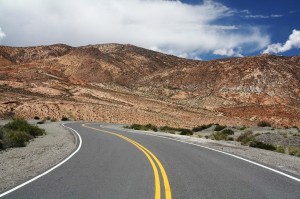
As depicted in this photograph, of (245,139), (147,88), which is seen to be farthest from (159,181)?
(147,88)

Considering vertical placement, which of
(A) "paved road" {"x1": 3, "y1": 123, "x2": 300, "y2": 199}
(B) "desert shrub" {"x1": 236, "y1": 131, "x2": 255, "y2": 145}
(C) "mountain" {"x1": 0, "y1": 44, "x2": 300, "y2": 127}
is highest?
(C) "mountain" {"x1": 0, "y1": 44, "x2": 300, "y2": 127}

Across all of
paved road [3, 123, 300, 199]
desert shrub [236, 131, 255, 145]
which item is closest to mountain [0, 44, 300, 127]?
desert shrub [236, 131, 255, 145]

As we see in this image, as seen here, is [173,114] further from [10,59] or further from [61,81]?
[10,59]

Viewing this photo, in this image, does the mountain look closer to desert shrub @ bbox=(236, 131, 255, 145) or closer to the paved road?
desert shrub @ bbox=(236, 131, 255, 145)

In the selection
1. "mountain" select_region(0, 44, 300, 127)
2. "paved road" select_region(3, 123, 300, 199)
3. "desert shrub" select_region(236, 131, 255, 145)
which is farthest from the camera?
Answer: "mountain" select_region(0, 44, 300, 127)

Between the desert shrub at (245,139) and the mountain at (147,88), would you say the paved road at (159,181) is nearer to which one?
the desert shrub at (245,139)

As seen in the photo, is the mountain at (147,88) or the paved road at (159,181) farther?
the mountain at (147,88)

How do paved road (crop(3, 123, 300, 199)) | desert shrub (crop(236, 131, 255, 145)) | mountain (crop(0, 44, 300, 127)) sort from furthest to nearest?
mountain (crop(0, 44, 300, 127))
desert shrub (crop(236, 131, 255, 145))
paved road (crop(3, 123, 300, 199))

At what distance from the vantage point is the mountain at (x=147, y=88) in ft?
242

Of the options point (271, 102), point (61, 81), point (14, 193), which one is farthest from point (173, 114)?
point (14, 193)

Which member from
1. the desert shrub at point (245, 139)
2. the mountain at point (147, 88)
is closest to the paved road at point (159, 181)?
the desert shrub at point (245, 139)

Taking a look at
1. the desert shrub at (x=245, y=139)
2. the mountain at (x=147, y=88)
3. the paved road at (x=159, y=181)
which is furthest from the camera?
the mountain at (x=147, y=88)

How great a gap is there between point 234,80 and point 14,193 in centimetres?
9776

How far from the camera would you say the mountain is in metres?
73.7
